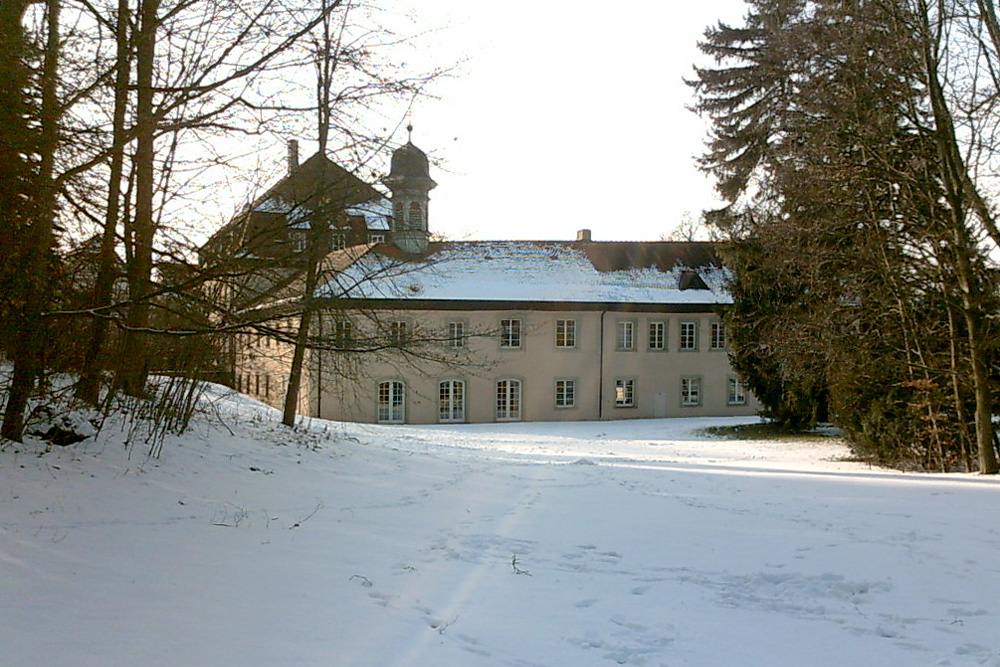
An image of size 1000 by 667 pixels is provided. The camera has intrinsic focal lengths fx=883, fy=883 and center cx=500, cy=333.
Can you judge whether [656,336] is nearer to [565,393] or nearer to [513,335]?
[565,393]

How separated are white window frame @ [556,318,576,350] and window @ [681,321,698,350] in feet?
17.2

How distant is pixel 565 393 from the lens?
36.7m

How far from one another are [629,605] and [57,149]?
580 centimetres

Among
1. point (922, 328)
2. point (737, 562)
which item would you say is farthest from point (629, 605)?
point (922, 328)

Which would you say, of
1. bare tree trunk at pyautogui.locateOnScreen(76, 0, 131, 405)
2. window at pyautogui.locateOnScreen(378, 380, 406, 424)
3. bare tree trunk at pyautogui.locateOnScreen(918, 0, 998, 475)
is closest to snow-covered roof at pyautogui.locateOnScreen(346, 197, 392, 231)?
bare tree trunk at pyautogui.locateOnScreen(76, 0, 131, 405)

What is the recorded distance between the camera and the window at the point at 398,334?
443 inches

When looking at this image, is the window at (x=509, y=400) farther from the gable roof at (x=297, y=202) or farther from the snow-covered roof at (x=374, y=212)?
the gable roof at (x=297, y=202)

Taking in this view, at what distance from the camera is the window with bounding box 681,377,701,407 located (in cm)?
3869

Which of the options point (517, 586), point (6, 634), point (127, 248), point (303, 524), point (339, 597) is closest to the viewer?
point (6, 634)

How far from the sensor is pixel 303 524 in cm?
816

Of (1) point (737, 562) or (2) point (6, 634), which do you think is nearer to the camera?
(2) point (6, 634)

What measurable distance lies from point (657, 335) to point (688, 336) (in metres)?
1.50

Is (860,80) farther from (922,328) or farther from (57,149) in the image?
(57,149)

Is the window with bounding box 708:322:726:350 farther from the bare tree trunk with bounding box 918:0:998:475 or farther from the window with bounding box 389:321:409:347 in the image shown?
the window with bounding box 389:321:409:347
